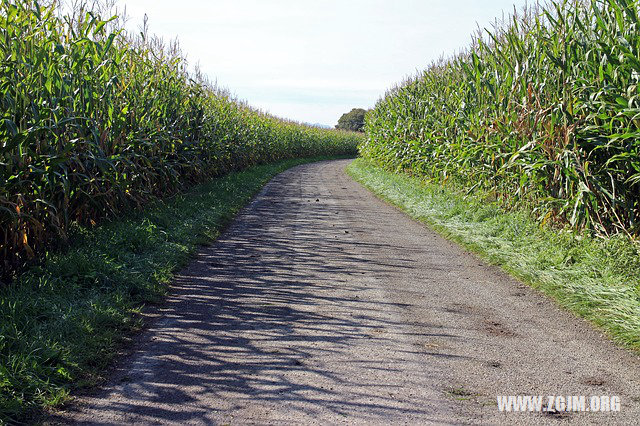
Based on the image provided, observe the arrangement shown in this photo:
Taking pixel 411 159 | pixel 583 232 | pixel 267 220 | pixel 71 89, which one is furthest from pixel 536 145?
pixel 411 159

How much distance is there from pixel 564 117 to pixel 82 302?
6.15 meters

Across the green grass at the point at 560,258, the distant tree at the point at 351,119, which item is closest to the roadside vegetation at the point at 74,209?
the green grass at the point at 560,258

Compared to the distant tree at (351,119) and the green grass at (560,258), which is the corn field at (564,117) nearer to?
the green grass at (560,258)

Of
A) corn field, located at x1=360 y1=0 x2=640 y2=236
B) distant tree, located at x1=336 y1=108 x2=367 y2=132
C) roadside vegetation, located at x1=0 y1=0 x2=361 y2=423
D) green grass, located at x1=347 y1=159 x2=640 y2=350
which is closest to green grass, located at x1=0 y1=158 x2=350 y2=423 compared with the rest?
roadside vegetation, located at x1=0 y1=0 x2=361 y2=423

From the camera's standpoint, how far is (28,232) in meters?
6.13

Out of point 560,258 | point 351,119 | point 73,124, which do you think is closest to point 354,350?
point 560,258

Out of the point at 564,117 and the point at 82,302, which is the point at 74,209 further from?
the point at 564,117

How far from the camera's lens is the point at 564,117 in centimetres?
721

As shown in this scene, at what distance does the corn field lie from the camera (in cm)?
640

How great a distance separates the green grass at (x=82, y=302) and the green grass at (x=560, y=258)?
396 centimetres

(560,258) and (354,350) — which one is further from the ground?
(560,258)

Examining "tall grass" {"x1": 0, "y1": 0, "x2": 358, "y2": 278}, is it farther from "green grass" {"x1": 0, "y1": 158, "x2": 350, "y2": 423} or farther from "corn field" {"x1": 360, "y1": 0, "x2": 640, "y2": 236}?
"corn field" {"x1": 360, "y1": 0, "x2": 640, "y2": 236}

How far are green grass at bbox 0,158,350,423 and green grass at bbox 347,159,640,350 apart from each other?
3.96 metres

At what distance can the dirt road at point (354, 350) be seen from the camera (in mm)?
3232
